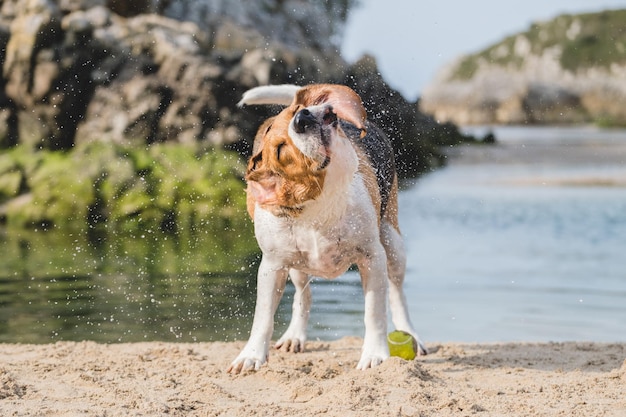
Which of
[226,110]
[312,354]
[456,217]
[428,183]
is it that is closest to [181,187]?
[226,110]

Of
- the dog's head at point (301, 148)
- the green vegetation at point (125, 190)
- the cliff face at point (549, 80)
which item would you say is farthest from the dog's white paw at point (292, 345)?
A: the cliff face at point (549, 80)

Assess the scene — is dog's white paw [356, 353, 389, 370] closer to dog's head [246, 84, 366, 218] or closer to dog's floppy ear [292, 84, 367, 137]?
dog's head [246, 84, 366, 218]

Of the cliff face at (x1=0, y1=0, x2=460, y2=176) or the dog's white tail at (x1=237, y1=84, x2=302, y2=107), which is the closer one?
the dog's white tail at (x1=237, y1=84, x2=302, y2=107)

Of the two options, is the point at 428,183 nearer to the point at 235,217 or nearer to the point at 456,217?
the point at 456,217

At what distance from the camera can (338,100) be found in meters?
5.66

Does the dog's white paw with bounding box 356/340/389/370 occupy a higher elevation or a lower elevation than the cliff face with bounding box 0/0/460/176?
lower

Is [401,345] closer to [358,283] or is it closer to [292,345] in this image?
[292,345]

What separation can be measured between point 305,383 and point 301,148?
1566 mm

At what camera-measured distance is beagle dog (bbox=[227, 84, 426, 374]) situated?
17.9 feet

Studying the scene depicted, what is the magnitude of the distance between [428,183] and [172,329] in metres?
18.4

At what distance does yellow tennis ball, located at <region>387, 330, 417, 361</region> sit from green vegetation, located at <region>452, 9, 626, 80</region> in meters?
103

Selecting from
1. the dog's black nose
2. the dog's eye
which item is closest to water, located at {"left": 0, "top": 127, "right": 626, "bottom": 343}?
the dog's eye

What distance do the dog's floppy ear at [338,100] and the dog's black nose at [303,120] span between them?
1.16 feet

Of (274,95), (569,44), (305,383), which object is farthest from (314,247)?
(569,44)
